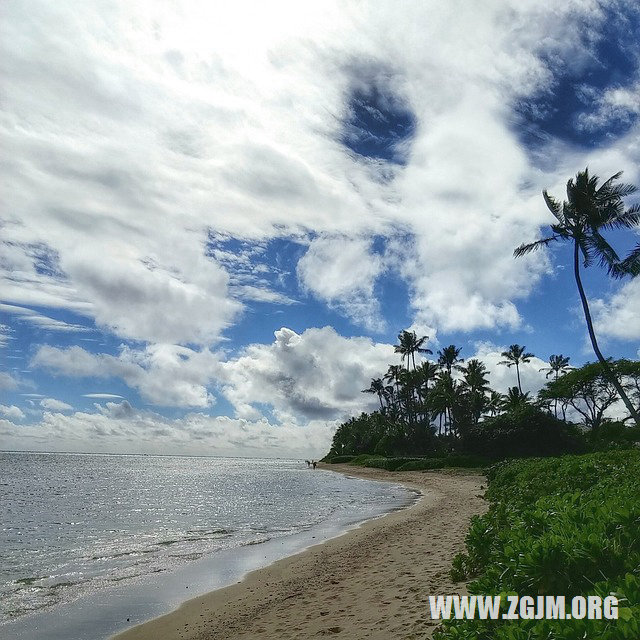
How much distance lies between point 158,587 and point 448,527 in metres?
8.48

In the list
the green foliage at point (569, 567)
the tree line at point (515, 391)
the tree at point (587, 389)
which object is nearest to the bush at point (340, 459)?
the tree line at point (515, 391)

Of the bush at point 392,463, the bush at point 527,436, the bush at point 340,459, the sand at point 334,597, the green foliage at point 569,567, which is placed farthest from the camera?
the bush at point 340,459

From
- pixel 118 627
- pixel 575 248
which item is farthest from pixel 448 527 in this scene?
pixel 575 248

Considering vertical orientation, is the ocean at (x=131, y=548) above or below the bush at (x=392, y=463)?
below

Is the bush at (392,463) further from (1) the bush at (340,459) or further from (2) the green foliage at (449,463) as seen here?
(1) the bush at (340,459)

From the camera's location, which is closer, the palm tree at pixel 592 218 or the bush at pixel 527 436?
the palm tree at pixel 592 218

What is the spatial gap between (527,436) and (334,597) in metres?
43.4

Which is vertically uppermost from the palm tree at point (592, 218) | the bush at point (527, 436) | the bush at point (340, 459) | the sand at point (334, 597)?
the palm tree at point (592, 218)

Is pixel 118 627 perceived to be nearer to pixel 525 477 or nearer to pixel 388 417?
pixel 525 477

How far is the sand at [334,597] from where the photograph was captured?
7219 mm

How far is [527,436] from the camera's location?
157 ft

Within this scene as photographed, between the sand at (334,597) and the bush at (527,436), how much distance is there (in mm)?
36456

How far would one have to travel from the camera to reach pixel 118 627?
870 cm

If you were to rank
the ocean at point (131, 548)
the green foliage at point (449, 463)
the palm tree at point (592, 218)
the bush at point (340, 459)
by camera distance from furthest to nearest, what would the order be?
the bush at point (340, 459)
the green foliage at point (449, 463)
the palm tree at point (592, 218)
the ocean at point (131, 548)
